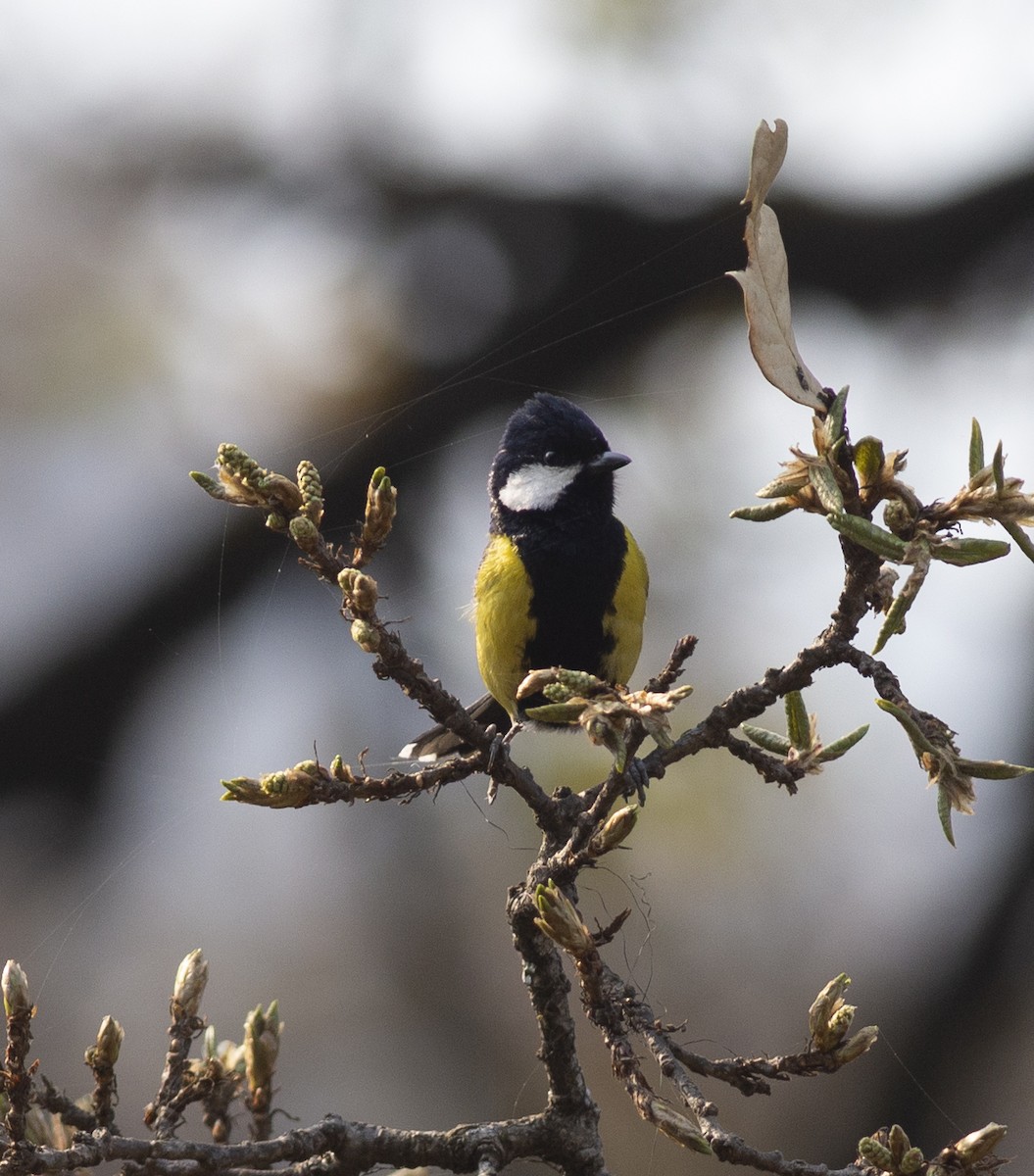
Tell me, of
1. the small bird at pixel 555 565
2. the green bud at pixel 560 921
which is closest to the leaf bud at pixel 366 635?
the green bud at pixel 560 921

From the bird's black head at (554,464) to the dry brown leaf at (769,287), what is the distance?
1.57 meters

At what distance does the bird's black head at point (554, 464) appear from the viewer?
2.67m

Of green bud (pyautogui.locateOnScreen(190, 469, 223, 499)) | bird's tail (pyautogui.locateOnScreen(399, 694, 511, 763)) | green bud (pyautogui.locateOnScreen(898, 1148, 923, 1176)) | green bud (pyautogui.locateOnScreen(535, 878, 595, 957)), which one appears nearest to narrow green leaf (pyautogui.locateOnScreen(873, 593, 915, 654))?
green bud (pyautogui.locateOnScreen(535, 878, 595, 957))

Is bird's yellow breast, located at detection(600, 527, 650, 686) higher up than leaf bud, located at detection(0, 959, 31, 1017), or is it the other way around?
bird's yellow breast, located at detection(600, 527, 650, 686)

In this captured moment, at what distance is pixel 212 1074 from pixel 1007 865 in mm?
3506

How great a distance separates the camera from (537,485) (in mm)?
2723

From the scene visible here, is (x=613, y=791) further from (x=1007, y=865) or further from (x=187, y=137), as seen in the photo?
(x=187, y=137)

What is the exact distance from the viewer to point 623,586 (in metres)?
2.69

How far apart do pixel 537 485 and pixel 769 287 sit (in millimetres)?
1703

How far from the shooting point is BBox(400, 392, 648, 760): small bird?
2611 millimetres

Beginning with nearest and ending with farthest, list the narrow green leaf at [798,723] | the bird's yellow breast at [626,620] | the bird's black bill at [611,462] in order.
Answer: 1. the narrow green leaf at [798,723]
2. the bird's black bill at [611,462]
3. the bird's yellow breast at [626,620]

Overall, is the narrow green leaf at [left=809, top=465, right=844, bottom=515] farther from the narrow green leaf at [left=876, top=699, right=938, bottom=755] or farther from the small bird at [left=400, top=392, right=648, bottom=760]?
the small bird at [left=400, top=392, right=648, bottom=760]

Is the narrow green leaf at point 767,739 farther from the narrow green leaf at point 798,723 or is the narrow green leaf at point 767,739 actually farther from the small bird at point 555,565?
the small bird at point 555,565

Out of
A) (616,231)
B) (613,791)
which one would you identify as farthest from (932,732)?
(616,231)
